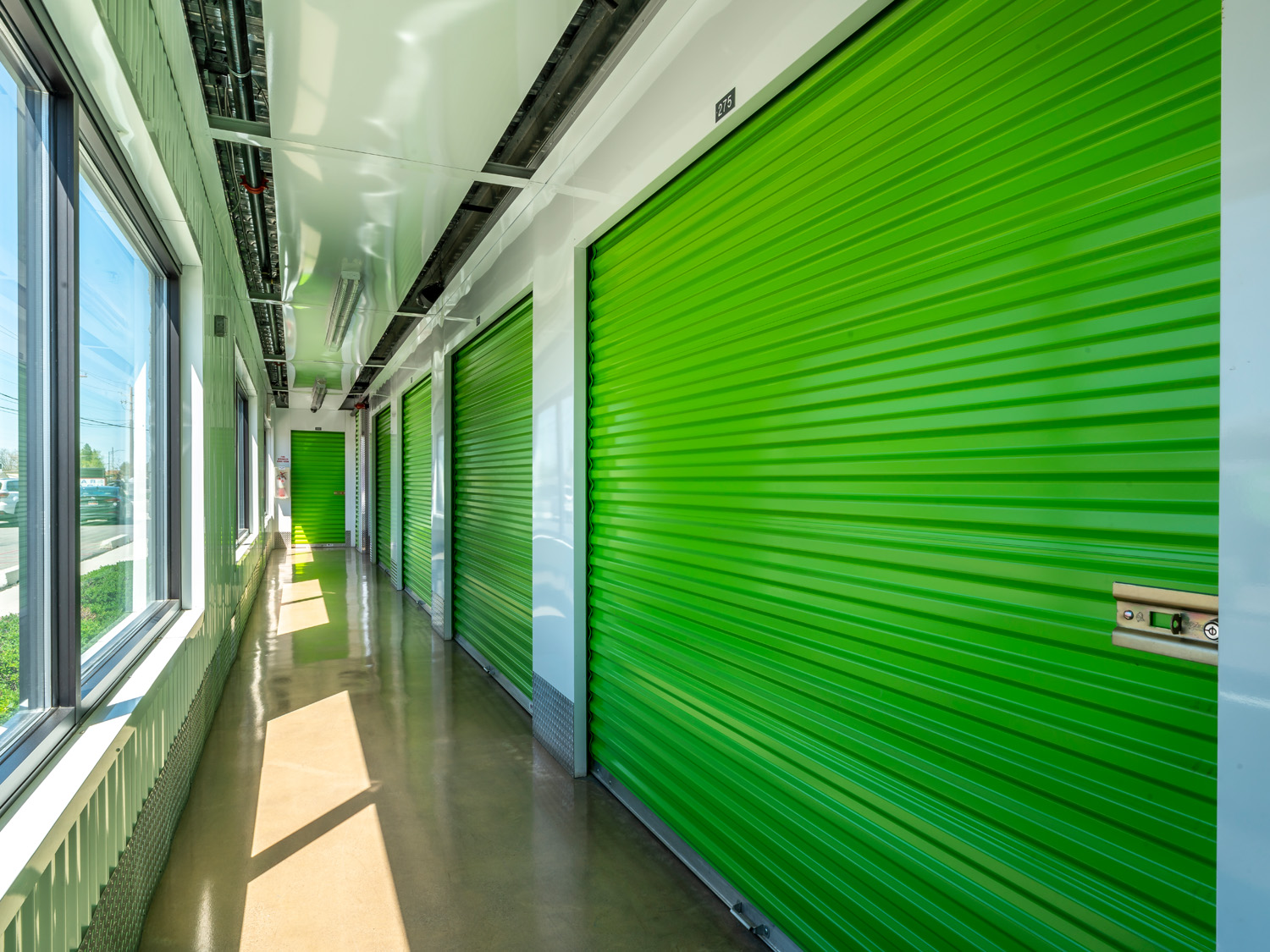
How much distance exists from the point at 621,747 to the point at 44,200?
2.96 meters

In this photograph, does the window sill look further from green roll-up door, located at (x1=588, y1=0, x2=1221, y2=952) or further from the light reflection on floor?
green roll-up door, located at (x1=588, y1=0, x2=1221, y2=952)

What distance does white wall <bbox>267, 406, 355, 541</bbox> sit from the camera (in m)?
17.3

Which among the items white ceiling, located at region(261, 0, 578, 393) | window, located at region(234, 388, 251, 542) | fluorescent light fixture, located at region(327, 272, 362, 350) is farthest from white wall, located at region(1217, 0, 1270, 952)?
window, located at region(234, 388, 251, 542)

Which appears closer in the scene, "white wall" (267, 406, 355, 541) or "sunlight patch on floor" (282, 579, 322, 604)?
"sunlight patch on floor" (282, 579, 322, 604)

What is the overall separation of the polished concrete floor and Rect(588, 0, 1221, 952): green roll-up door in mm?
427

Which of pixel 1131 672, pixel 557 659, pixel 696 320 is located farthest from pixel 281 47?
pixel 1131 672

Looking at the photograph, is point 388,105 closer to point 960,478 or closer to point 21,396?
point 21,396

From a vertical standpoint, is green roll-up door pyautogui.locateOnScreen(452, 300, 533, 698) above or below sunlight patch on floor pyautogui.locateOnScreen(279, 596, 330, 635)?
above

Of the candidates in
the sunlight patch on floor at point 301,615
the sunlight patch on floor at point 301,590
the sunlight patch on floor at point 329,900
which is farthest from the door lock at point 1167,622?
the sunlight patch on floor at point 301,590

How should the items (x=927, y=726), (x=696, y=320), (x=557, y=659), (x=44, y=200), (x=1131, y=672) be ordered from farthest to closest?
1. (x=557, y=659)
2. (x=696, y=320)
3. (x=44, y=200)
4. (x=927, y=726)
5. (x=1131, y=672)

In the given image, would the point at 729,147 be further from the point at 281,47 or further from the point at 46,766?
the point at 46,766

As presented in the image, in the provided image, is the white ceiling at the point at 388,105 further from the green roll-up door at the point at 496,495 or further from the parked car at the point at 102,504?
the parked car at the point at 102,504

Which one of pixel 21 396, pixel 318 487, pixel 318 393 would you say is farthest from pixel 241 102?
pixel 318 487

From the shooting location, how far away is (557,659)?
13.1ft
